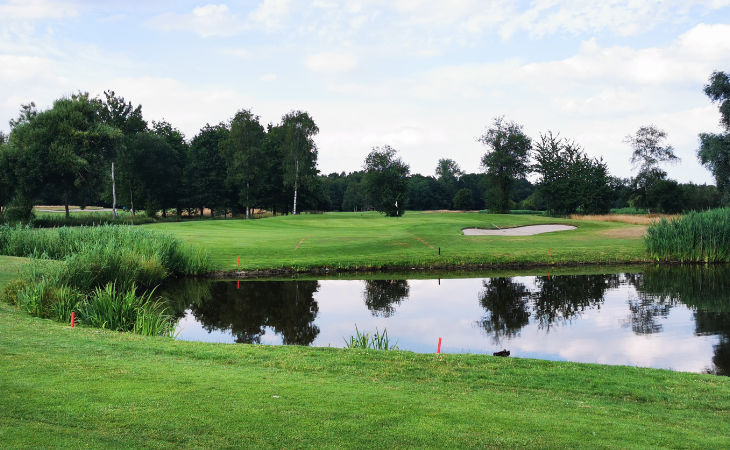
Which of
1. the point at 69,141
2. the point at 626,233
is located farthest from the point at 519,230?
the point at 69,141

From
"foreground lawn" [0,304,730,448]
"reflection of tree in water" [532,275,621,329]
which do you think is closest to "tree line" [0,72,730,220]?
"reflection of tree in water" [532,275,621,329]

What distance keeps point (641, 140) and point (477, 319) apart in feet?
261

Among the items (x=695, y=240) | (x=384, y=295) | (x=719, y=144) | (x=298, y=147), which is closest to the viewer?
(x=384, y=295)

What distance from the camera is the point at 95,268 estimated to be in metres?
18.1

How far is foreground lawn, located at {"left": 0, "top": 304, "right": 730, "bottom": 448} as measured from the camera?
215 inches

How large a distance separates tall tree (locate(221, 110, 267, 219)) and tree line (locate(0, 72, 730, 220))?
0.44 ft

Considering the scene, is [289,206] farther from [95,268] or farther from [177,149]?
[95,268]

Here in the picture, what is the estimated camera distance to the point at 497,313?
18.2m

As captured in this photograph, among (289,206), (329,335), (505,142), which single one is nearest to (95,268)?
(329,335)

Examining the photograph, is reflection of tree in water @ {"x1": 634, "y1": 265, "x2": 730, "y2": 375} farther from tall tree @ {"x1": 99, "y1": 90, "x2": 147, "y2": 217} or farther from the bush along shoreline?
tall tree @ {"x1": 99, "y1": 90, "x2": 147, "y2": 217}

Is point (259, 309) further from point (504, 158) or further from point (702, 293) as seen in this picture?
point (504, 158)

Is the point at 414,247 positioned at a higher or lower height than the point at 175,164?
lower

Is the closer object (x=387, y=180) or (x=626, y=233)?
(x=626, y=233)

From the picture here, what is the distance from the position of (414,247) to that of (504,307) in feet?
48.5
